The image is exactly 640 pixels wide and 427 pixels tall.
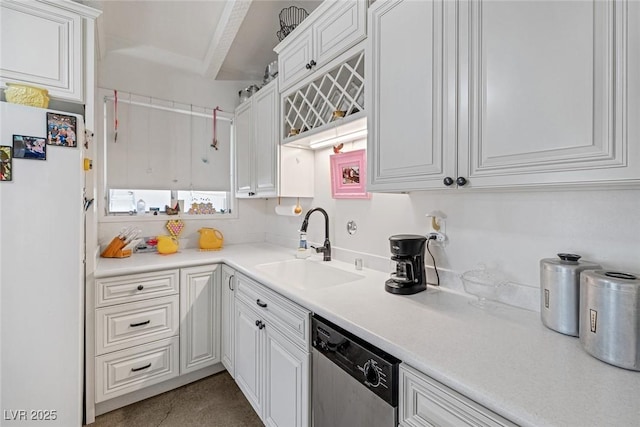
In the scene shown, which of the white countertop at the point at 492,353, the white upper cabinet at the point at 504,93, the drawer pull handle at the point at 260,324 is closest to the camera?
the white countertop at the point at 492,353

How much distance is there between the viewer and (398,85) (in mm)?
1217

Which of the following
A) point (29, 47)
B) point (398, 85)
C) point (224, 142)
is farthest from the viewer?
point (224, 142)

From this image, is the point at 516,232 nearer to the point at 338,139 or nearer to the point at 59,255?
the point at 338,139

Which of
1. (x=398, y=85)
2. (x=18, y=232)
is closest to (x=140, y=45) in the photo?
(x=18, y=232)

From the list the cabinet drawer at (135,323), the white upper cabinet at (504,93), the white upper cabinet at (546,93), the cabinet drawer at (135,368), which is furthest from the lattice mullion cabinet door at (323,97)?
the cabinet drawer at (135,368)

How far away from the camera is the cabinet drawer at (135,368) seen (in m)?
1.79

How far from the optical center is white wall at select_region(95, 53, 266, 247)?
2307 millimetres

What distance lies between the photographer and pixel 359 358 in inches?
38.3

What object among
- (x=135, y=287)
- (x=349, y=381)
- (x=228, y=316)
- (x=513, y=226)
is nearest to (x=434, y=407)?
(x=349, y=381)

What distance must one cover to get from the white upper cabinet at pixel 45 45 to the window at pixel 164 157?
73cm

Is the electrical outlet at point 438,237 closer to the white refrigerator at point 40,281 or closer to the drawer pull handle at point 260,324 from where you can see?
the drawer pull handle at point 260,324

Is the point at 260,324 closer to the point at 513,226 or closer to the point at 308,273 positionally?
the point at 308,273

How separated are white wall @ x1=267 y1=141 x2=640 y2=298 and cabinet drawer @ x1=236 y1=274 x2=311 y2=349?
2.09ft

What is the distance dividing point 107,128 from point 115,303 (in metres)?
1.38
